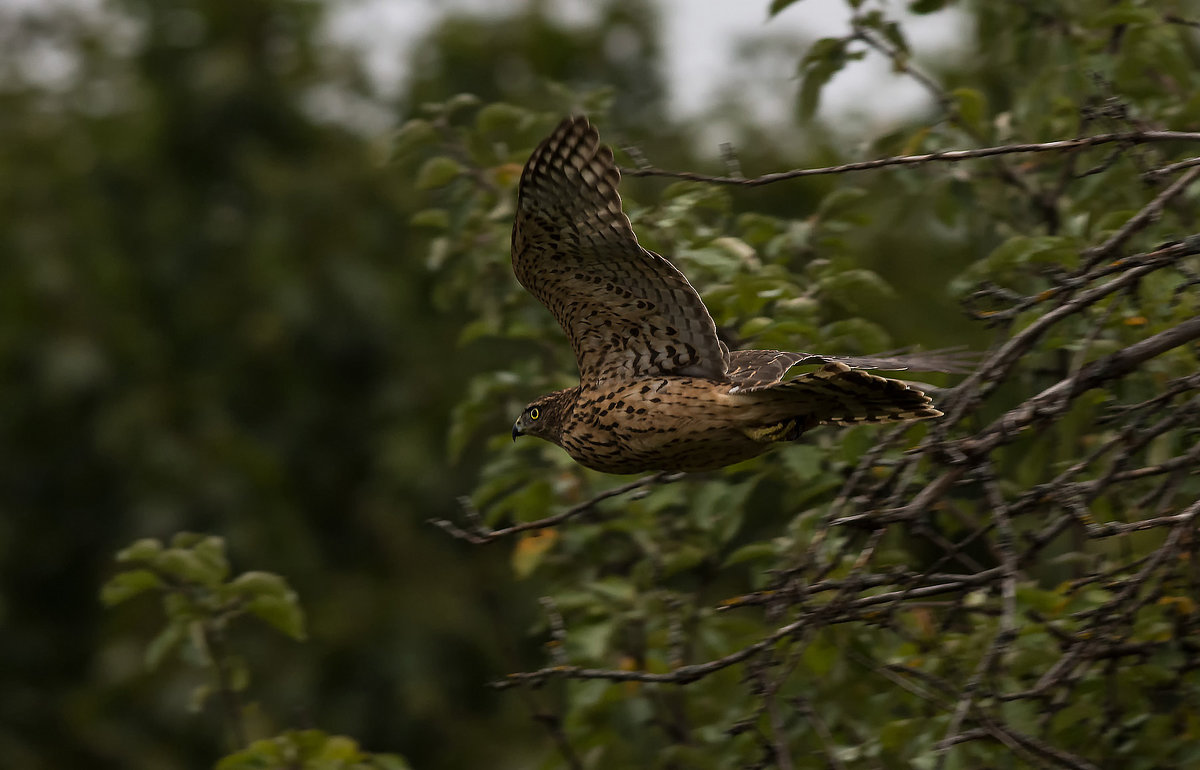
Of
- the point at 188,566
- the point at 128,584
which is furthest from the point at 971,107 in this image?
the point at 128,584

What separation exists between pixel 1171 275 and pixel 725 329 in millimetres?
1272

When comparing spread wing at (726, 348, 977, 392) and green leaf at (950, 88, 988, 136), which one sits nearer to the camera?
spread wing at (726, 348, 977, 392)

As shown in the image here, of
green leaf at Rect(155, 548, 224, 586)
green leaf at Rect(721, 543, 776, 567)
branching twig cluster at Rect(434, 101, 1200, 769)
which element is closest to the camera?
branching twig cluster at Rect(434, 101, 1200, 769)

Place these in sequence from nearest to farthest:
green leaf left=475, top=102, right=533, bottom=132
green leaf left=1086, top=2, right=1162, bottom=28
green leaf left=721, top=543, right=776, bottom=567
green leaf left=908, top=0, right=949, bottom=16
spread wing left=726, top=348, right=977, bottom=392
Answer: spread wing left=726, top=348, right=977, bottom=392 → green leaf left=1086, top=2, right=1162, bottom=28 → green leaf left=721, top=543, right=776, bottom=567 → green leaf left=475, top=102, right=533, bottom=132 → green leaf left=908, top=0, right=949, bottom=16

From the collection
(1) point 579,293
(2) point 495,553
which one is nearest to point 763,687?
(1) point 579,293

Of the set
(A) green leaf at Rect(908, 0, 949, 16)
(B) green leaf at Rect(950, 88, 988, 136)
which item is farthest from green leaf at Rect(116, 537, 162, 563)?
(A) green leaf at Rect(908, 0, 949, 16)

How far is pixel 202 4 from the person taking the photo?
16688 millimetres

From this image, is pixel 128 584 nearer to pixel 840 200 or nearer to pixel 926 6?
pixel 840 200

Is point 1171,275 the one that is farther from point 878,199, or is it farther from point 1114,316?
point 878,199

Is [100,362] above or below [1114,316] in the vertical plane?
above

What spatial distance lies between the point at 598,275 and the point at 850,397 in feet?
2.55

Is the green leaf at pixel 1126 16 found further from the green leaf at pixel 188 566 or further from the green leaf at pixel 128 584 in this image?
the green leaf at pixel 128 584

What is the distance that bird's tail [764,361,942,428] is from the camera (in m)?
3.42

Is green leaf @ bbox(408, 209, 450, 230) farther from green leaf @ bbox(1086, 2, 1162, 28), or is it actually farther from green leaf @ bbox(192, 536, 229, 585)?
green leaf @ bbox(1086, 2, 1162, 28)
